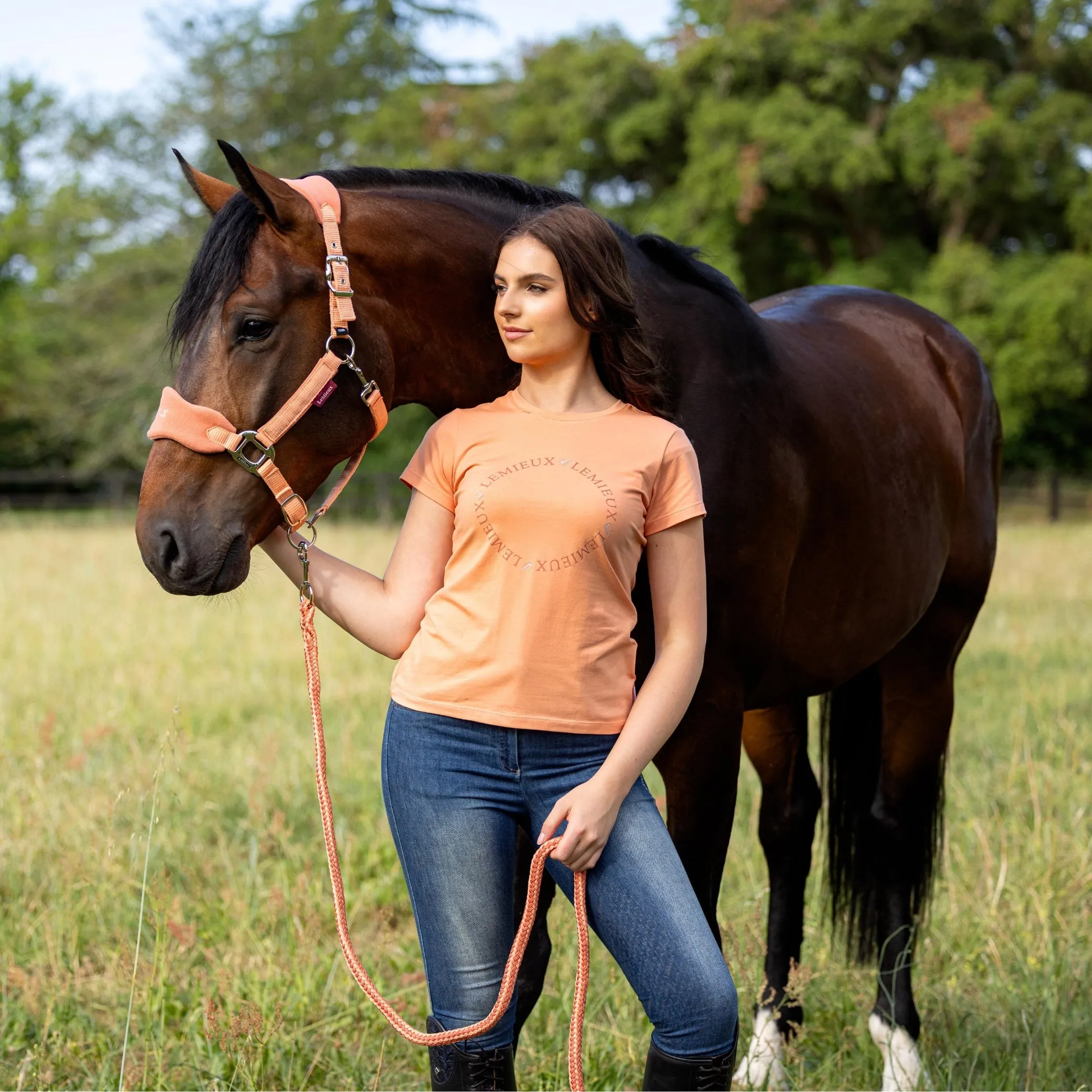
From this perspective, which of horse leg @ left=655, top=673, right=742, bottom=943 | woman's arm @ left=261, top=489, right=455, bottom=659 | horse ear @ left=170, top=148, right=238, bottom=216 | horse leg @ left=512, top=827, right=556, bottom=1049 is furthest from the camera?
horse leg @ left=512, top=827, right=556, bottom=1049

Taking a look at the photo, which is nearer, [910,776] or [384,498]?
[910,776]

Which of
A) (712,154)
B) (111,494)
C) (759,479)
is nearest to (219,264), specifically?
(759,479)

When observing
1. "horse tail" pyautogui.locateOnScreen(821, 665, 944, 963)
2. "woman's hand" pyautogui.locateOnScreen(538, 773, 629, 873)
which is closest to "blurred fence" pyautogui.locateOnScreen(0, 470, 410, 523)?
"horse tail" pyautogui.locateOnScreen(821, 665, 944, 963)

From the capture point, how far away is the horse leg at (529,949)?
223 centimetres

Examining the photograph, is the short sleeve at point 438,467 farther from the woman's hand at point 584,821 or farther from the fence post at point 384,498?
the fence post at point 384,498

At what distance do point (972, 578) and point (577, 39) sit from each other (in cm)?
2044

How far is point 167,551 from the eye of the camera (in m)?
1.65

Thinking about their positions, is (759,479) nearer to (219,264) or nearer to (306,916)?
(219,264)

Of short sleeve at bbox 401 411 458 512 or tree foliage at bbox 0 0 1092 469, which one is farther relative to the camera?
tree foliage at bbox 0 0 1092 469

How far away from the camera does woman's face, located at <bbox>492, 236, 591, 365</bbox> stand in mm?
1699

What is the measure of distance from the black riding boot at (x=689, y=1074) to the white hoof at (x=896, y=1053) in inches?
45.5

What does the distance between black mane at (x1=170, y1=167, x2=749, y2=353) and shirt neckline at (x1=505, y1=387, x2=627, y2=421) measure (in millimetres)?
373

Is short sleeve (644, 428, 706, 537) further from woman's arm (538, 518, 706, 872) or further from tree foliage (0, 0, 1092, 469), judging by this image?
tree foliage (0, 0, 1092, 469)

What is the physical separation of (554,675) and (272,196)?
858mm
